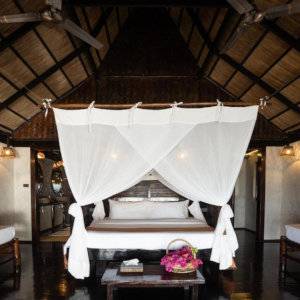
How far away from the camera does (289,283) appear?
447 centimetres

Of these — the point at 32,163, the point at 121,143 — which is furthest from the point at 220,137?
the point at 32,163

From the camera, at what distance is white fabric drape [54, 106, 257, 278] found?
4.25m

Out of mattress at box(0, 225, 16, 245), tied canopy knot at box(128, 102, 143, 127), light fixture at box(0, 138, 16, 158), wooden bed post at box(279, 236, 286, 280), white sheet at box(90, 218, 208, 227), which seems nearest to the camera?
tied canopy knot at box(128, 102, 143, 127)

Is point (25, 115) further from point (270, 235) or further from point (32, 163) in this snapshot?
point (270, 235)

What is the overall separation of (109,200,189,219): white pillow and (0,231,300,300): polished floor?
1.18 metres

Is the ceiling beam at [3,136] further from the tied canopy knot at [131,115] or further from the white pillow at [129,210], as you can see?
the tied canopy knot at [131,115]

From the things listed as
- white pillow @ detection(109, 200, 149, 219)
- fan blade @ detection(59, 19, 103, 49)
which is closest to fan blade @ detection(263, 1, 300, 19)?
fan blade @ detection(59, 19, 103, 49)

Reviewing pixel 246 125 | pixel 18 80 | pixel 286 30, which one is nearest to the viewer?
pixel 246 125

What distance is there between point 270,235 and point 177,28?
5.09m

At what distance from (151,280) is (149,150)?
1552 millimetres

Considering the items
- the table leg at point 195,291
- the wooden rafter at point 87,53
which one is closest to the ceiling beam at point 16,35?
the wooden rafter at point 87,53

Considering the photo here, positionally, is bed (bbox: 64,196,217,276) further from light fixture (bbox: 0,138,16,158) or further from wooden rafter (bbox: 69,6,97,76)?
wooden rafter (bbox: 69,6,97,76)

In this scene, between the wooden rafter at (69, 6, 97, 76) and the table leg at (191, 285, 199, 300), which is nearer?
the table leg at (191, 285, 199, 300)

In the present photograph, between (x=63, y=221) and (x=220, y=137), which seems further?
(x=63, y=221)
